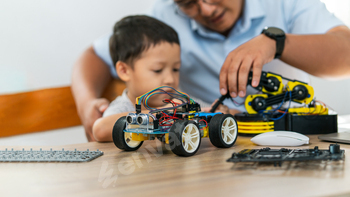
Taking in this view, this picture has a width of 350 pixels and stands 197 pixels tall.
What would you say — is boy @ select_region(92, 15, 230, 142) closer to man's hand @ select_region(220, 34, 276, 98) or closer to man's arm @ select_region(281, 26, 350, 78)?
man's hand @ select_region(220, 34, 276, 98)

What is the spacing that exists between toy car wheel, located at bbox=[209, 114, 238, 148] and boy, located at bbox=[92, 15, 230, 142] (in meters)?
0.50

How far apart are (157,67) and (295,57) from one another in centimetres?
49

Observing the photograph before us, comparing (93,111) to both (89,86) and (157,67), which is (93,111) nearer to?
(89,86)

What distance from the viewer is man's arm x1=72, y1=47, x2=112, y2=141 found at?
120cm

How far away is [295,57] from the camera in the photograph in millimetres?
958

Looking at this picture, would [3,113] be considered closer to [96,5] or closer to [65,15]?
[65,15]

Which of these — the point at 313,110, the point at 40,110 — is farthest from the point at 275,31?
the point at 40,110

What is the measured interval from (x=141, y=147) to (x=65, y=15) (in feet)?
4.59

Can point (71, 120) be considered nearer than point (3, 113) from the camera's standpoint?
No

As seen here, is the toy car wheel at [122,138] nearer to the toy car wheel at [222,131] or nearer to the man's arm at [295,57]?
the toy car wheel at [222,131]

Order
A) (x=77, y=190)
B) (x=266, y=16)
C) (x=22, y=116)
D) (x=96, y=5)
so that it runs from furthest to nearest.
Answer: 1. (x=96, y=5)
2. (x=22, y=116)
3. (x=266, y=16)
4. (x=77, y=190)

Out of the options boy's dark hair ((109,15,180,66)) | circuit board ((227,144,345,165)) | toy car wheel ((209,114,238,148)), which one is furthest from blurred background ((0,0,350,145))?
circuit board ((227,144,345,165))

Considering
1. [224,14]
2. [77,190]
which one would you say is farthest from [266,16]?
[77,190]

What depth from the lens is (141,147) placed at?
2.22 feet
